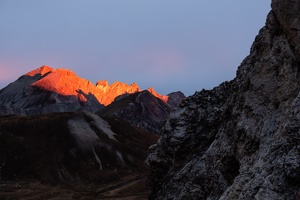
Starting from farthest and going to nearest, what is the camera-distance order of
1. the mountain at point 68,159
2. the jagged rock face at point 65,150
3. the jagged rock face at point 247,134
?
the jagged rock face at point 65,150, the mountain at point 68,159, the jagged rock face at point 247,134

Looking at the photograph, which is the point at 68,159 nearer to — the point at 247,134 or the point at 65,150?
the point at 65,150

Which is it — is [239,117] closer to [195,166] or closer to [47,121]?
[195,166]

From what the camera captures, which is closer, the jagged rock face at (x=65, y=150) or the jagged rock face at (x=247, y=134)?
the jagged rock face at (x=247, y=134)

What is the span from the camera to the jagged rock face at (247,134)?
46.2 ft

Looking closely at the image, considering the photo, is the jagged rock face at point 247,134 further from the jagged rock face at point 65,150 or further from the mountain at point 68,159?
the jagged rock face at point 65,150

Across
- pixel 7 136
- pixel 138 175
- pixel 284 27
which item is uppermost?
pixel 7 136

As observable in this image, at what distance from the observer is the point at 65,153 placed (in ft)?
376

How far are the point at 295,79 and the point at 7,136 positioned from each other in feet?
369

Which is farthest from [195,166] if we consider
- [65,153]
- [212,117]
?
[65,153]

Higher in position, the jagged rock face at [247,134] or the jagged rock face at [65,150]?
the jagged rock face at [65,150]

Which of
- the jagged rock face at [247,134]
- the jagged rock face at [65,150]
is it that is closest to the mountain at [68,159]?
the jagged rock face at [65,150]

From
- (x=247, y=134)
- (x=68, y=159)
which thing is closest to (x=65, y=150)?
(x=68, y=159)

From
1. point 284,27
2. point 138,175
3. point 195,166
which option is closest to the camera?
point 284,27

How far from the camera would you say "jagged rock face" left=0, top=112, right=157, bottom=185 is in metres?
105
